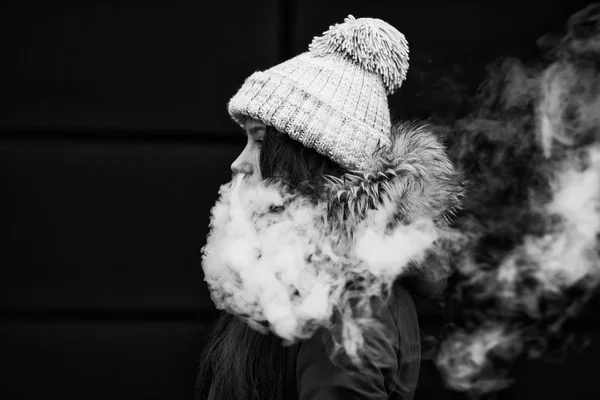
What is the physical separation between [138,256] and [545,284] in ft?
3.88

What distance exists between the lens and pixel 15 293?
1866mm

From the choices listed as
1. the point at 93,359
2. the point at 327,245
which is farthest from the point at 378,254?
the point at 93,359

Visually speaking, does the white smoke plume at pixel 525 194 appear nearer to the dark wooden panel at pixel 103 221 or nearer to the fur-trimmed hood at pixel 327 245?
the fur-trimmed hood at pixel 327 245

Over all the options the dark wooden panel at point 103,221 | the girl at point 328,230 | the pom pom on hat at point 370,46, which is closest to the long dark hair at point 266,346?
the girl at point 328,230

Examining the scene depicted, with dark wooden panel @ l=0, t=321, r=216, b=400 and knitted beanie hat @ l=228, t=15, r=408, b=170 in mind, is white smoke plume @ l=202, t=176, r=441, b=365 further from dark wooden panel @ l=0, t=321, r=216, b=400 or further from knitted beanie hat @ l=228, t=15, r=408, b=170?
dark wooden panel @ l=0, t=321, r=216, b=400

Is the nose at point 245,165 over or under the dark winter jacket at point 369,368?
over

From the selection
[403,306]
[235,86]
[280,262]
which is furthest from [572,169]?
[235,86]

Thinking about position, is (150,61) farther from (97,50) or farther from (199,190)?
(199,190)

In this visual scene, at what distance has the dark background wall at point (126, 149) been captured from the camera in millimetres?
1843

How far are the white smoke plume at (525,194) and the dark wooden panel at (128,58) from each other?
2.54 ft

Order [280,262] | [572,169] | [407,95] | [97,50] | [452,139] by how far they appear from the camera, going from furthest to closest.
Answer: [97,50] < [407,95] < [452,139] < [572,169] < [280,262]

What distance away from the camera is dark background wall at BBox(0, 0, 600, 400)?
1.84 metres

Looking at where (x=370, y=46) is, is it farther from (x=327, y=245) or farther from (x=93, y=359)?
(x=93, y=359)

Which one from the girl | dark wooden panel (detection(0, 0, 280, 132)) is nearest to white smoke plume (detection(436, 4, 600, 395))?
the girl
